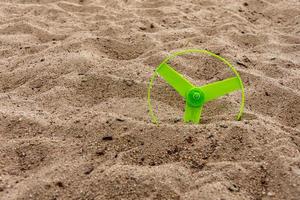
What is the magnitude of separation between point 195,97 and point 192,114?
10 cm

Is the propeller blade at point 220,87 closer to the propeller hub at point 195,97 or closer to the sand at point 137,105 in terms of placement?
the propeller hub at point 195,97

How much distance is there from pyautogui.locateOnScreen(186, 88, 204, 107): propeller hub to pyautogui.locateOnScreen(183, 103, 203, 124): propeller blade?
3 cm

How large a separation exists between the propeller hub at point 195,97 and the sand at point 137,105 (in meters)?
0.12

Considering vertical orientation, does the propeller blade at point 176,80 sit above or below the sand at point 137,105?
above

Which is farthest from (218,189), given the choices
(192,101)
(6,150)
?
(6,150)

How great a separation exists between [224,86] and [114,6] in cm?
161

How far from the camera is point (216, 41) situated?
7.82ft

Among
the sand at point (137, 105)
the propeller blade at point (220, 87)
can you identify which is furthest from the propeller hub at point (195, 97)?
the sand at point (137, 105)

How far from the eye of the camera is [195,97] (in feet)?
5.04

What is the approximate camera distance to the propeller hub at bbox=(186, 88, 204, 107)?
153 centimetres

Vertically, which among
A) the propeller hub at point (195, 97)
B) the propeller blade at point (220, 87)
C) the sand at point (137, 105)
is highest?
the propeller blade at point (220, 87)

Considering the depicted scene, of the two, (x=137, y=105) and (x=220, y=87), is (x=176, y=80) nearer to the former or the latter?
(x=220, y=87)

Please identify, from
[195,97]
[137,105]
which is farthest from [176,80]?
[137,105]

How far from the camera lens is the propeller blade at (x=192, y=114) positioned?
1.58m
